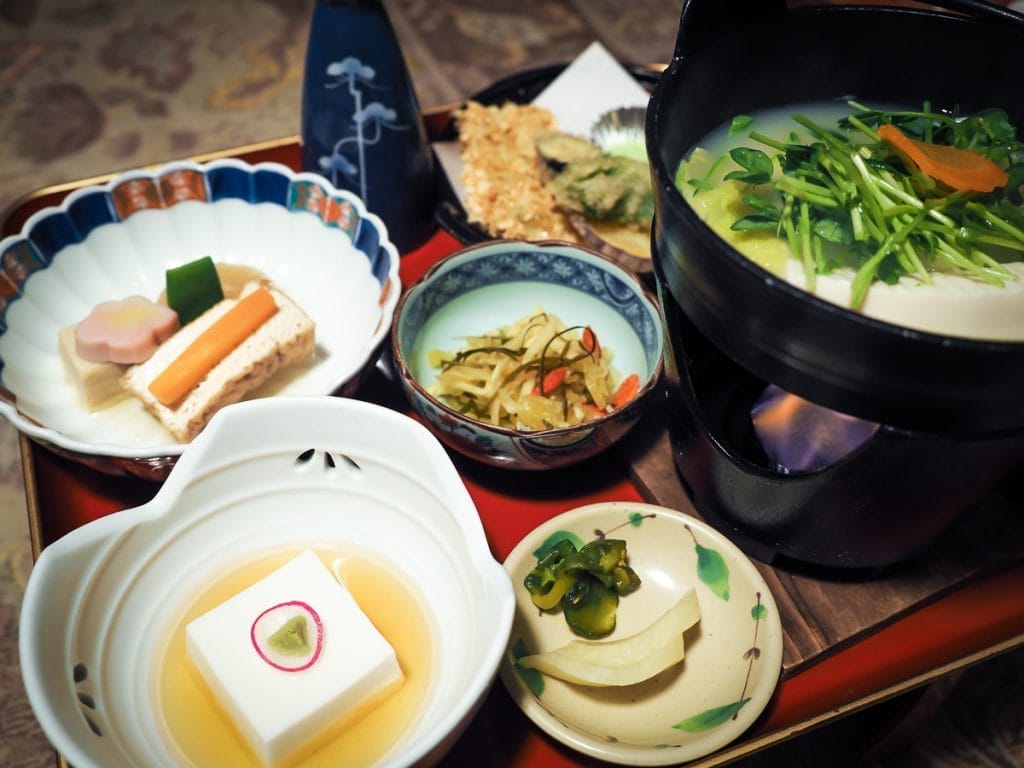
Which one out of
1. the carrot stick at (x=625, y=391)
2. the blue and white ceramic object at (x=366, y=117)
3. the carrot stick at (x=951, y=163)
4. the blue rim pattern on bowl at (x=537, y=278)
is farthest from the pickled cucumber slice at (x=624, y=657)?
the blue and white ceramic object at (x=366, y=117)

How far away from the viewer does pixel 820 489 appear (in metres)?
1.07

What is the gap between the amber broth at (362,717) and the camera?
1.02 m

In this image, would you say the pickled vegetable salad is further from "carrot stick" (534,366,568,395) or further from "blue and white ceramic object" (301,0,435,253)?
"blue and white ceramic object" (301,0,435,253)

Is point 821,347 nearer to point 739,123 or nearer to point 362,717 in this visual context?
point 739,123

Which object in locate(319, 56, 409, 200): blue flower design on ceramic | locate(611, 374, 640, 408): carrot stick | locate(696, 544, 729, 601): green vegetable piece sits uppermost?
locate(319, 56, 409, 200): blue flower design on ceramic

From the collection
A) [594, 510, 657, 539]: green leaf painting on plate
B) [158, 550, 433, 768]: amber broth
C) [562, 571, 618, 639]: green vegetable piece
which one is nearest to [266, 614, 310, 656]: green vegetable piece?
[158, 550, 433, 768]: amber broth

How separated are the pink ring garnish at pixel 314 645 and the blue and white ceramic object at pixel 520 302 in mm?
343

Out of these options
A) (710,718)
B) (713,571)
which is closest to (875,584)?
(713,571)

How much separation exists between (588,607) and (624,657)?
0.08 metres

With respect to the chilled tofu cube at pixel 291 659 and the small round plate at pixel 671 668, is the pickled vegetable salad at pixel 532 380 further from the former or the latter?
the chilled tofu cube at pixel 291 659

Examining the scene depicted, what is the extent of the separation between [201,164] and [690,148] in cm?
96

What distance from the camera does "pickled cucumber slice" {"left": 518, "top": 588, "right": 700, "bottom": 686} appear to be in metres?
1.10

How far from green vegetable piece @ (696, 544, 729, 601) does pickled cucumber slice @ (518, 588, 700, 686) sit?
0.09 metres

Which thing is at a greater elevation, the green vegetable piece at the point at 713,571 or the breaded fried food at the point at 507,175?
the breaded fried food at the point at 507,175
